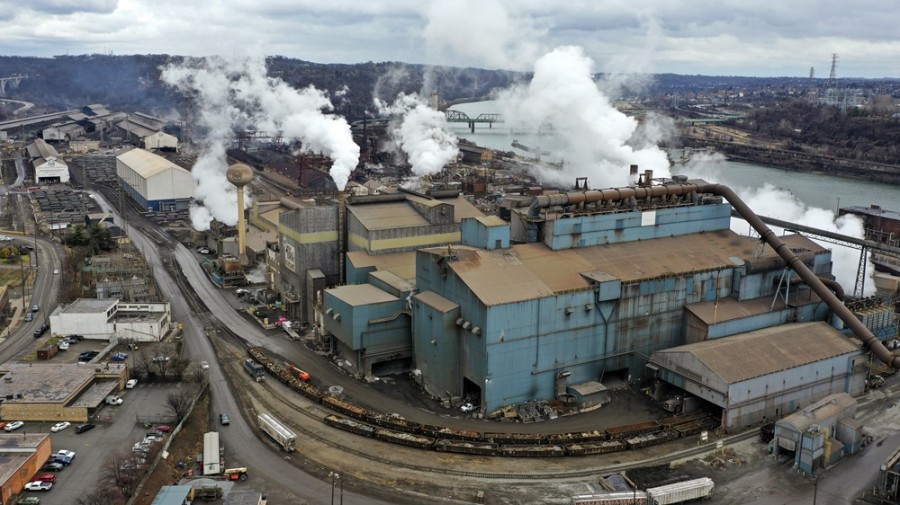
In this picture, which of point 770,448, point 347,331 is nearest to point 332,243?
point 347,331

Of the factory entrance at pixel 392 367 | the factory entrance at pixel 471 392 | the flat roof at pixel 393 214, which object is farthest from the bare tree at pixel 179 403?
the flat roof at pixel 393 214

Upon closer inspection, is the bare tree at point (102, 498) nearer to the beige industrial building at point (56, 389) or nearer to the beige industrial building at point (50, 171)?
the beige industrial building at point (56, 389)

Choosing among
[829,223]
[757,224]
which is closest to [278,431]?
[757,224]

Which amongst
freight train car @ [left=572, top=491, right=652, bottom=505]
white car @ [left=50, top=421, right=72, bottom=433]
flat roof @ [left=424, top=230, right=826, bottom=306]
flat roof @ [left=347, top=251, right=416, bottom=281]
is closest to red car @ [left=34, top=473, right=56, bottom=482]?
white car @ [left=50, top=421, right=72, bottom=433]

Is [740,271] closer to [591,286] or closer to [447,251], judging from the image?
[591,286]

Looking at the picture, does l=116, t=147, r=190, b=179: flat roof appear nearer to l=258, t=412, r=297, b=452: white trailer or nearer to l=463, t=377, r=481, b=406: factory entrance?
l=258, t=412, r=297, b=452: white trailer

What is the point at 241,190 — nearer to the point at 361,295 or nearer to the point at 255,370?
the point at 361,295

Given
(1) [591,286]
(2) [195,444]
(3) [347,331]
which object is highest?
(1) [591,286]

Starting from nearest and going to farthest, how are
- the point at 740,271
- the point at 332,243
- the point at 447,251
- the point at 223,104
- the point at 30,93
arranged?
the point at 447,251
the point at 740,271
the point at 332,243
the point at 223,104
the point at 30,93
